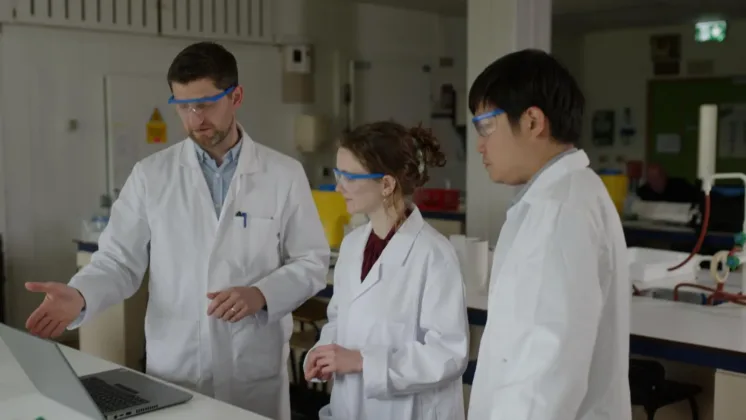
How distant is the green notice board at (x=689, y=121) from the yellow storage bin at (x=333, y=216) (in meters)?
4.44

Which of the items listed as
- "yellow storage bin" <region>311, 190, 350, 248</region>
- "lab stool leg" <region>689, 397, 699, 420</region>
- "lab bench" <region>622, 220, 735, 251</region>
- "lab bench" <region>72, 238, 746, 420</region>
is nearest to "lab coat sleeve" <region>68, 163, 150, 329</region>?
"lab bench" <region>72, 238, 746, 420</region>

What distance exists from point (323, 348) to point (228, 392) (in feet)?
1.40

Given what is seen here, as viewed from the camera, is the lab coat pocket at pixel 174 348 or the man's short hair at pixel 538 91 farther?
the lab coat pocket at pixel 174 348

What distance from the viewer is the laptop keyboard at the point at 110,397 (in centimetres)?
158

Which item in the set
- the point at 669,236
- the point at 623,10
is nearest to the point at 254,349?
the point at 669,236

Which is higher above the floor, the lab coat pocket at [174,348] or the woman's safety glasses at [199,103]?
the woman's safety glasses at [199,103]

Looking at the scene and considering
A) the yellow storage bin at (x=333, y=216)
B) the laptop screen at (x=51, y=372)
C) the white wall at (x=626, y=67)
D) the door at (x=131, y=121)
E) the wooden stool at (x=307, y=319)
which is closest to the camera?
the laptop screen at (x=51, y=372)

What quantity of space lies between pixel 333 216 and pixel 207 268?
173 cm

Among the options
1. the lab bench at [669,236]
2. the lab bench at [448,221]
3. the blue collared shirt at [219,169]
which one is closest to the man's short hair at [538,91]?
the blue collared shirt at [219,169]

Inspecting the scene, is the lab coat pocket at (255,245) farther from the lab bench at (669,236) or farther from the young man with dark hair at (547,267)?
the lab bench at (669,236)

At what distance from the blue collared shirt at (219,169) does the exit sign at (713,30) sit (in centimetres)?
585

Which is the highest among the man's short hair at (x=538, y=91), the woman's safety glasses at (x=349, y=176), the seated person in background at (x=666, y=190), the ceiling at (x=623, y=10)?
the ceiling at (x=623, y=10)

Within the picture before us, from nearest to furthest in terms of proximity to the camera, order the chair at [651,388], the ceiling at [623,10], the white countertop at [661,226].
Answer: the chair at [651,388], the white countertop at [661,226], the ceiling at [623,10]

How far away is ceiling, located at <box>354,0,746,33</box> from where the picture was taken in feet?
20.2
